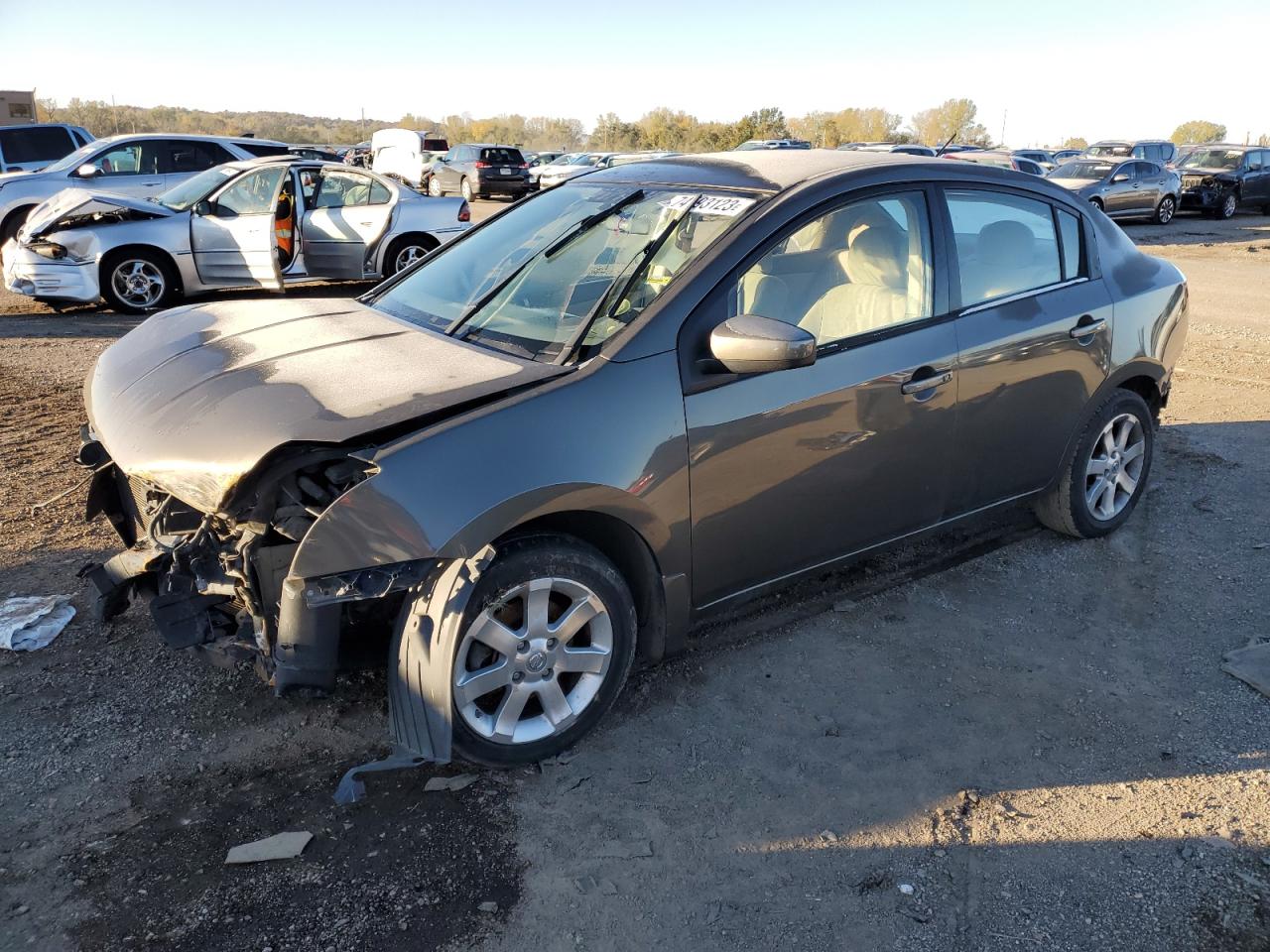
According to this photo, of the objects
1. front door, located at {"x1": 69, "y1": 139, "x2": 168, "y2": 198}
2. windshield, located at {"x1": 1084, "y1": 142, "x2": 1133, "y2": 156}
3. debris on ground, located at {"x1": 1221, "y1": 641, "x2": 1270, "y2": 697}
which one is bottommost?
debris on ground, located at {"x1": 1221, "y1": 641, "x2": 1270, "y2": 697}

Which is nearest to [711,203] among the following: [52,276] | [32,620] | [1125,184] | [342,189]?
[32,620]

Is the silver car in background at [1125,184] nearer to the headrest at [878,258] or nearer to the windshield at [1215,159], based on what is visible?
the windshield at [1215,159]

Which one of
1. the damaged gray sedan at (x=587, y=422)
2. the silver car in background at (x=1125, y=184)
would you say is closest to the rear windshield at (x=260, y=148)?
the damaged gray sedan at (x=587, y=422)

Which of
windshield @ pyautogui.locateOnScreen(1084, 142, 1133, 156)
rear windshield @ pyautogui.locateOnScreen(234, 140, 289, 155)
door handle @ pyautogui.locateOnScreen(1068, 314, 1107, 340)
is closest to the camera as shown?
door handle @ pyautogui.locateOnScreen(1068, 314, 1107, 340)

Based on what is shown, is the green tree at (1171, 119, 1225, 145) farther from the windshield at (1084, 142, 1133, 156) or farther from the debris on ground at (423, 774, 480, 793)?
the debris on ground at (423, 774, 480, 793)

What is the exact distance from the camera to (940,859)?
2672mm

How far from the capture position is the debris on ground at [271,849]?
262 cm

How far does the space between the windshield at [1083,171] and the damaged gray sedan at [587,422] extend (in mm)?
20356

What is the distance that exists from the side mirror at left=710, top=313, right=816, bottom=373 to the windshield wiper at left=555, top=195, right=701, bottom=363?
410mm

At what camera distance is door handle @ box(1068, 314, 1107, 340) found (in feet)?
13.8

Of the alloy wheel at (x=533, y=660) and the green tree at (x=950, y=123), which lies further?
the green tree at (x=950, y=123)

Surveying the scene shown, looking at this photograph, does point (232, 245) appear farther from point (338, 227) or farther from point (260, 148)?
point (260, 148)

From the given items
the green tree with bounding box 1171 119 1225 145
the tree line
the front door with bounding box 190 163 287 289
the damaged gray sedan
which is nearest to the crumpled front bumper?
A: the front door with bounding box 190 163 287 289

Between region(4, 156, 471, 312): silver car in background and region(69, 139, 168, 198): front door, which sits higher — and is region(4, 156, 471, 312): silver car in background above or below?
below
